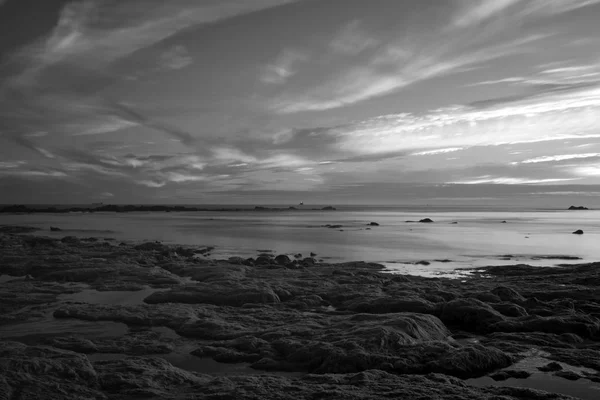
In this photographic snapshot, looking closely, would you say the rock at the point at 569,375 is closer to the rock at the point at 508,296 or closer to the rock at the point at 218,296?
the rock at the point at 508,296

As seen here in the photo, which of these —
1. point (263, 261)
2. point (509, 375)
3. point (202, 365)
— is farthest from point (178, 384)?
point (263, 261)

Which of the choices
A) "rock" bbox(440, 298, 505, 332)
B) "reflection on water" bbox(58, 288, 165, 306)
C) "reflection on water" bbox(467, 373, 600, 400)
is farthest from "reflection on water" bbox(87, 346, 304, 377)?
"rock" bbox(440, 298, 505, 332)

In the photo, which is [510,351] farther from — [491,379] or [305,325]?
[305,325]

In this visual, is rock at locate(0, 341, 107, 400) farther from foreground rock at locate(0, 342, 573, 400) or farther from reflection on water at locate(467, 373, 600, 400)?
reflection on water at locate(467, 373, 600, 400)

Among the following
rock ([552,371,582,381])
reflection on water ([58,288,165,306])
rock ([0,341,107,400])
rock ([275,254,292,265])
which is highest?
rock ([0,341,107,400])

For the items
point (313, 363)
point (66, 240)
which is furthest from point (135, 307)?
point (66, 240)

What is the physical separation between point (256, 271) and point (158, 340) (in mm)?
10308

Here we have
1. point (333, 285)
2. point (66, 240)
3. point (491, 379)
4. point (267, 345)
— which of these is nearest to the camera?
point (491, 379)

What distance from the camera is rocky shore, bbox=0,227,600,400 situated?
275 inches

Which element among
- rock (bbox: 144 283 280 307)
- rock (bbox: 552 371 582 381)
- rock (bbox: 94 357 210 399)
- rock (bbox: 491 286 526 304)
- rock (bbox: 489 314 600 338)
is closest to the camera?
rock (bbox: 94 357 210 399)

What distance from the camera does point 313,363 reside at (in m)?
8.38

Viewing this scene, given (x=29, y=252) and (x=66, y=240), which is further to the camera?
(x=66, y=240)

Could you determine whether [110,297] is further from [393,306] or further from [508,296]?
[508,296]

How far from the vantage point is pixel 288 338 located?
31.4 ft
